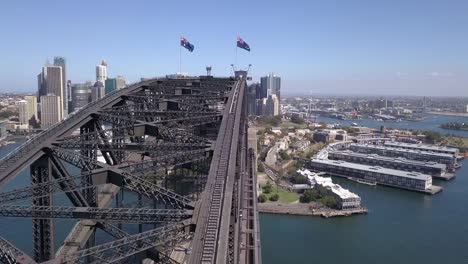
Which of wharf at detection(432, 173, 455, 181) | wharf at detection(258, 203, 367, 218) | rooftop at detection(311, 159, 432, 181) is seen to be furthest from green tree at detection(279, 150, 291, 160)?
wharf at detection(258, 203, 367, 218)

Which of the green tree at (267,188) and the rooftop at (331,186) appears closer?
the rooftop at (331,186)

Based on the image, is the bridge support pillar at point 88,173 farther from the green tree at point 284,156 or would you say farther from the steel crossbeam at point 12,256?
the green tree at point 284,156

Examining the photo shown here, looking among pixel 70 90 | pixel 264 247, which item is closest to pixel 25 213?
pixel 264 247

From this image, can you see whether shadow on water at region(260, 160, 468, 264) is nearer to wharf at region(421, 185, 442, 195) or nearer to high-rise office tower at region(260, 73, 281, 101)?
wharf at region(421, 185, 442, 195)

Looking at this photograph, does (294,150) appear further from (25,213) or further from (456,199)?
(25,213)

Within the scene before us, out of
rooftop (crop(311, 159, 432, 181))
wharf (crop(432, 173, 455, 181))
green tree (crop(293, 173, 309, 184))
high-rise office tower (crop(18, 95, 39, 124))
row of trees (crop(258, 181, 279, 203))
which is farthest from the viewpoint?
high-rise office tower (crop(18, 95, 39, 124))

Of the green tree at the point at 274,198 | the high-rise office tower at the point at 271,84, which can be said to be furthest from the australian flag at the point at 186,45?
the high-rise office tower at the point at 271,84
